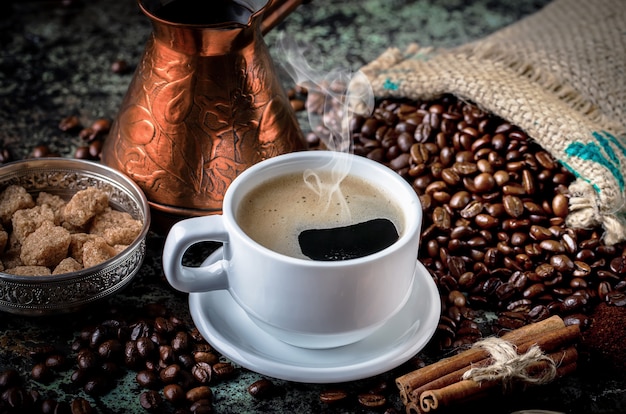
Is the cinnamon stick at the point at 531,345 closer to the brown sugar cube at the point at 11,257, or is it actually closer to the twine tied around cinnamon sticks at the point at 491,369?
the twine tied around cinnamon sticks at the point at 491,369

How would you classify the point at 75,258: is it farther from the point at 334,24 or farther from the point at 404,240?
the point at 334,24

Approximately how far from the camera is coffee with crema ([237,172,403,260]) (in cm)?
121

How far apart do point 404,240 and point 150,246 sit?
26.6 inches

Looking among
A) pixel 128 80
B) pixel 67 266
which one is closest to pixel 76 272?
pixel 67 266

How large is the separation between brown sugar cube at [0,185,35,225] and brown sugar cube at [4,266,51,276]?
0.17 metres

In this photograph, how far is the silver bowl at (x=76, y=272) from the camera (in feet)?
4.26

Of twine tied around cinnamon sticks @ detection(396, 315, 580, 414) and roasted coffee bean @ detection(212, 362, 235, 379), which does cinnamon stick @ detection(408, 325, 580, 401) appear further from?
roasted coffee bean @ detection(212, 362, 235, 379)

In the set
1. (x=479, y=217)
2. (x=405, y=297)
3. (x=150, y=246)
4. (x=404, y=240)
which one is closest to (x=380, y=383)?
(x=405, y=297)

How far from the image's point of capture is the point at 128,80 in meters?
2.24

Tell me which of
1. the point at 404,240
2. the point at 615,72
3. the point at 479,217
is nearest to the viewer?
the point at 404,240

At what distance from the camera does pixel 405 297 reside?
1.25 m

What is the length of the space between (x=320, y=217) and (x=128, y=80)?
3.87ft

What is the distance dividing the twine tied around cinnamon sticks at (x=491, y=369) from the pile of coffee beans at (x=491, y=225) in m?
0.10

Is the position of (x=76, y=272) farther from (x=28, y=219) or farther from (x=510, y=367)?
(x=510, y=367)
